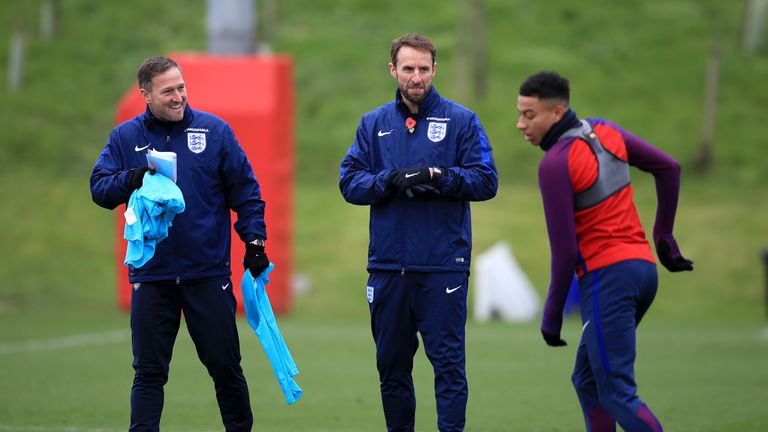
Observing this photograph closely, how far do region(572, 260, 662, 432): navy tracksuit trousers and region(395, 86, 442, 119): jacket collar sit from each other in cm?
144

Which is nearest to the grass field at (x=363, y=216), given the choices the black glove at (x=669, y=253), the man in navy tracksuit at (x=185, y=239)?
the man in navy tracksuit at (x=185, y=239)

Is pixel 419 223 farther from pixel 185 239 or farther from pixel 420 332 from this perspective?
pixel 185 239

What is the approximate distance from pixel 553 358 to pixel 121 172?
7.31 meters

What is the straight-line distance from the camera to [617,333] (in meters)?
6.29

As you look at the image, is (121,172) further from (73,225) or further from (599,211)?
(73,225)

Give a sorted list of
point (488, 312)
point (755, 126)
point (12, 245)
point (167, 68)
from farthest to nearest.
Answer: point (755, 126) → point (12, 245) → point (488, 312) → point (167, 68)

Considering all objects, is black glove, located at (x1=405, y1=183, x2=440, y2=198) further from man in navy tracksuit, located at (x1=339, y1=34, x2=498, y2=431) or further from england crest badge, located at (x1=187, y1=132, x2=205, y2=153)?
england crest badge, located at (x1=187, y1=132, x2=205, y2=153)

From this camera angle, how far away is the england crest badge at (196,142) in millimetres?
7234

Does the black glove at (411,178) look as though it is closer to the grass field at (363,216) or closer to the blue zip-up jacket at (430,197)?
the blue zip-up jacket at (430,197)

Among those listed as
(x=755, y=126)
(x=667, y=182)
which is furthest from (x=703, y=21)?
(x=667, y=182)

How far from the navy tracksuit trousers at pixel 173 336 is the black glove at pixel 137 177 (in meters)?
0.55

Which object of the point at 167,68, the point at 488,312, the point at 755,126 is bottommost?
the point at 488,312

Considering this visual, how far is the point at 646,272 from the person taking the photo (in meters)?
6.37

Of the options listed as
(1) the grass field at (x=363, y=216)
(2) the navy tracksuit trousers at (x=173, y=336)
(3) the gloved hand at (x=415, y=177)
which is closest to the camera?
(3) the gloved hand at (x=415, y=177)
